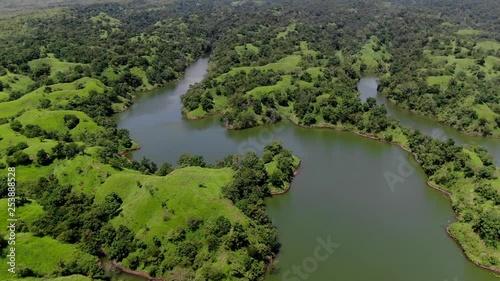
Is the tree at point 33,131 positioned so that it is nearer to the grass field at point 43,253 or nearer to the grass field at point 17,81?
the grass field at point 43,253

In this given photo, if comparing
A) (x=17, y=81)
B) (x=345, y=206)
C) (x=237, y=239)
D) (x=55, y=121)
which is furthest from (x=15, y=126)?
(x=345, y=206)

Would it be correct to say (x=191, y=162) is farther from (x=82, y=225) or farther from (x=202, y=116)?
(x=202, y=116)

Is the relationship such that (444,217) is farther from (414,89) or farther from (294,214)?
(414,89)

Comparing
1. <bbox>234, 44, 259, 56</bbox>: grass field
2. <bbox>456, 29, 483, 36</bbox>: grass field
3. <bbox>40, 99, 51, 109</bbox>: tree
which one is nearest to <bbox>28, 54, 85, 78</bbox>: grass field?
<bbox>40, 99, 51, 109</bbox>: tree

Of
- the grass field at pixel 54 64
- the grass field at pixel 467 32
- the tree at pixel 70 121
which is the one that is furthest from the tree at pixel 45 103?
the grass field at pixel 467 32

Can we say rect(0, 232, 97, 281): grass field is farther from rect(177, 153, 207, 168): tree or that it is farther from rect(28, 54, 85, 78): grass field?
rect(28, 54, 85, 78): grass field
